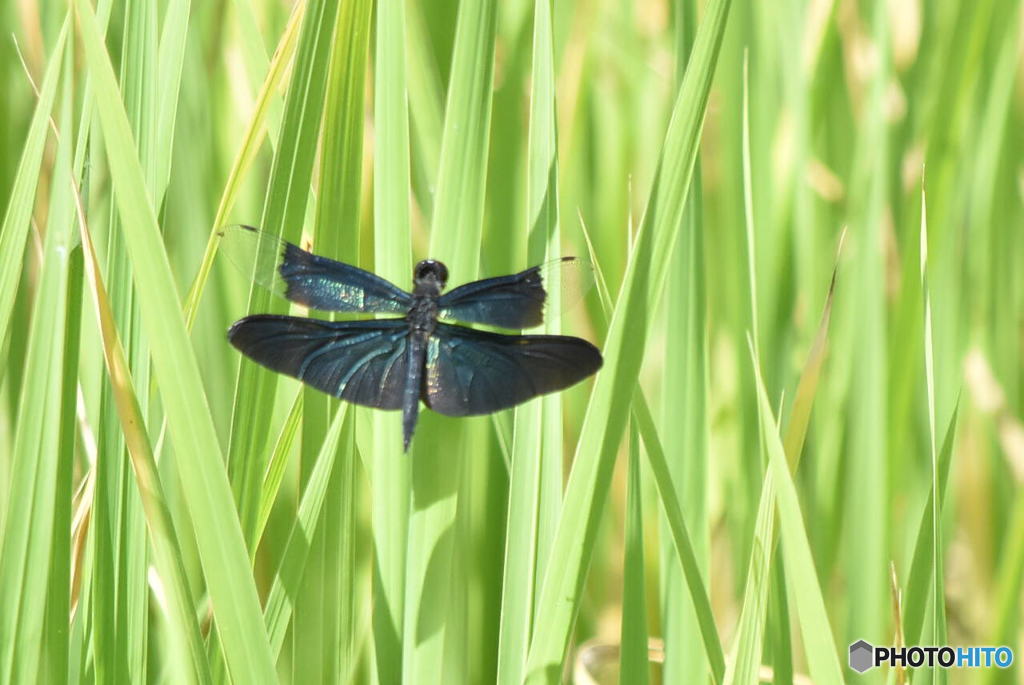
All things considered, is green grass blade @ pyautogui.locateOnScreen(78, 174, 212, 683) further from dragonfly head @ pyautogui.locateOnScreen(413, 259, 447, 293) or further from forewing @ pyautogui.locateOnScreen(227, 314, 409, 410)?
dragonfly head @ pyautogui.locateOnScreen(413, 259, 447, 293)

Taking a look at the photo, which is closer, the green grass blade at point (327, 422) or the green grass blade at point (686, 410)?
the green grass blade at point (327, 422)

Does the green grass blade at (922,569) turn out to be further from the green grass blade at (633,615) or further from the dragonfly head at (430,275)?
the dragonfly head at (430,275)

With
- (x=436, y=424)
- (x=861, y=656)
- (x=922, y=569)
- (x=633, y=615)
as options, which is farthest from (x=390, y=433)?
(x=861, y=656)

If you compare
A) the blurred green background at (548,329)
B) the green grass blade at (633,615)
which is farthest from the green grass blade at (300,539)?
the green grass blade at (633,615)

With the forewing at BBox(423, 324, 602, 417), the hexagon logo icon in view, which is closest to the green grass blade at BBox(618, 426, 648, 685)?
the forewing at BBox(423, 324, 602, 417)

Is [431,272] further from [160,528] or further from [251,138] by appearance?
[160,528]

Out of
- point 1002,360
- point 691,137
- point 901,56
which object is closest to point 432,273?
point 691,137
